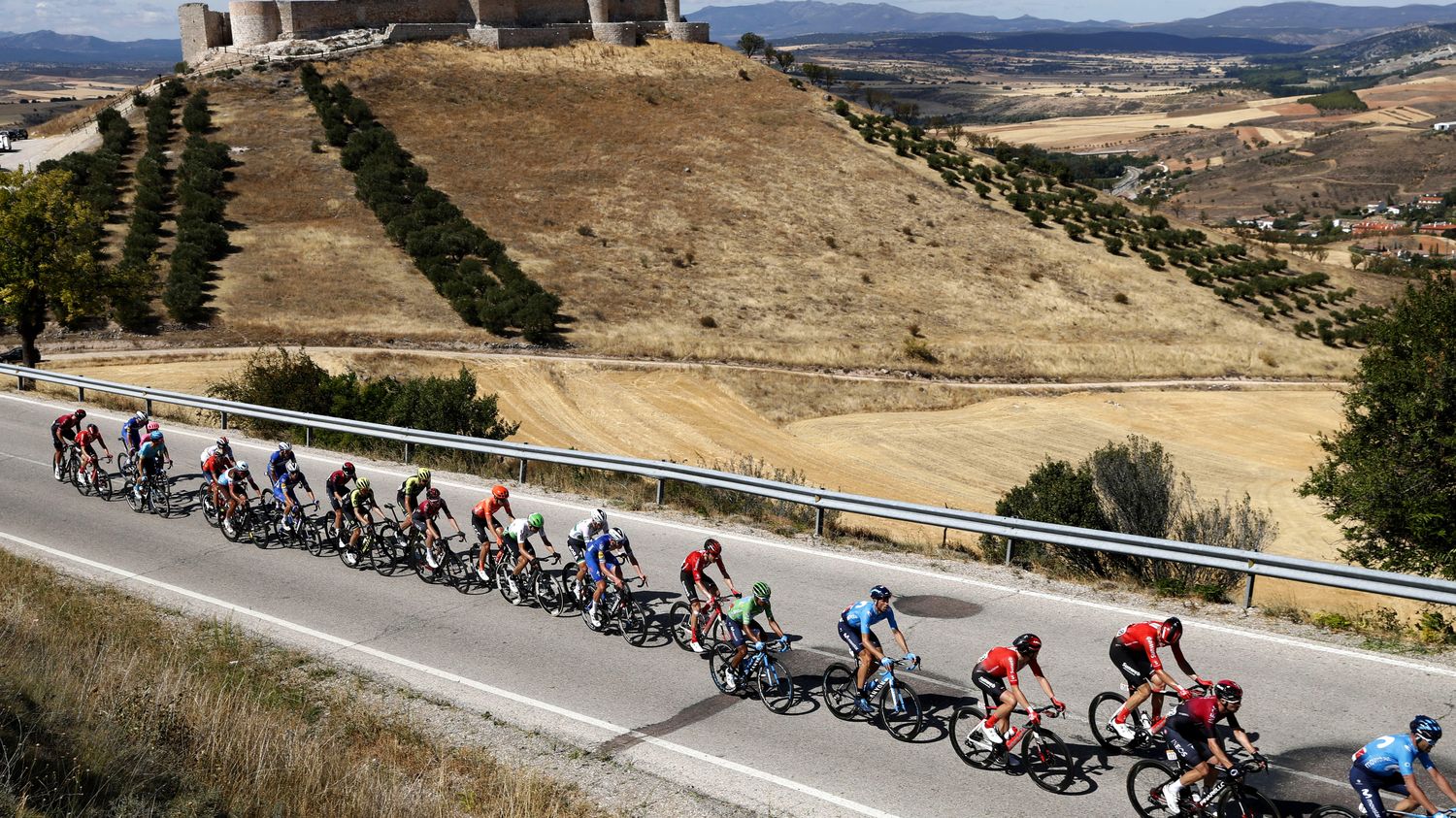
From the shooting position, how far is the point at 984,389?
40219 millimetres

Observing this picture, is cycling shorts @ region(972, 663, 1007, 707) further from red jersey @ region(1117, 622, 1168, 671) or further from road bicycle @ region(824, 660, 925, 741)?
red jersey @ region(1117, 622, 1168, 671)

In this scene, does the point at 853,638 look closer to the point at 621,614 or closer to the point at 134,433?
the point at 621,614

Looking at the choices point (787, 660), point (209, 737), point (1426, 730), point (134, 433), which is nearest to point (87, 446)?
point (134, 433)

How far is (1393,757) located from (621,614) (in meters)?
8.14

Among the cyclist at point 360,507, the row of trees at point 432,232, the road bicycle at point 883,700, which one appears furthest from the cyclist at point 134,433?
the row of trees at point 432,232

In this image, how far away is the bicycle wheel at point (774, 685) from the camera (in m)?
11.6

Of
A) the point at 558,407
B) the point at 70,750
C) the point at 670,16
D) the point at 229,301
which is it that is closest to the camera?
the point at 70,750

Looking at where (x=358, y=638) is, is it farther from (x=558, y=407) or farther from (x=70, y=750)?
(x=558, y=407)

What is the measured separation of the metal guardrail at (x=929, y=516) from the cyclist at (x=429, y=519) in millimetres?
4693

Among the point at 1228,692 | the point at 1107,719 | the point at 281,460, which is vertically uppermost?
the point at 1228,692

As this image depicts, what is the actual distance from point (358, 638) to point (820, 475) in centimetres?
1645

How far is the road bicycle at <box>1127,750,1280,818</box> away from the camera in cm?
861

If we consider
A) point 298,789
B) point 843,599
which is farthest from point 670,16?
point 298,789

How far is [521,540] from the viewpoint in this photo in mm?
13930
